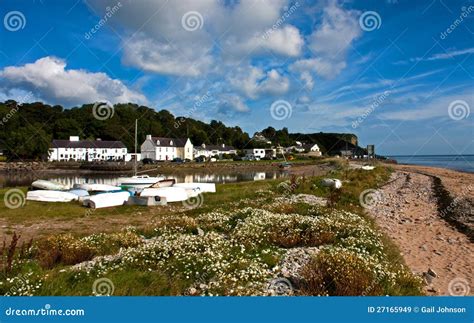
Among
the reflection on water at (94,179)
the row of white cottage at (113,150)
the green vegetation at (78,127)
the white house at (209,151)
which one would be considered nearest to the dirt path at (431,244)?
the reflection on water at (94,179)

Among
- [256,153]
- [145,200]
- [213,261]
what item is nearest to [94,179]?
[145,200]

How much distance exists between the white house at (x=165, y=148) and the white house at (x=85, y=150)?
1067 cm

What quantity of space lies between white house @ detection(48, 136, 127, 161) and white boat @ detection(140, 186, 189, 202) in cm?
11728

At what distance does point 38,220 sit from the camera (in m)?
20.2

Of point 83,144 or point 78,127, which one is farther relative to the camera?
point 78,127

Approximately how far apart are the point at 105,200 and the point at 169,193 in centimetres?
510

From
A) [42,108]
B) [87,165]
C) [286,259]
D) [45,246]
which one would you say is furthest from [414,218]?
[42,108]

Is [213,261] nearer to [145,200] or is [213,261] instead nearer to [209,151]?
[145,200]

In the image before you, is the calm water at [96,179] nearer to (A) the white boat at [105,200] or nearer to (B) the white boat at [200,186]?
(B) the white boat at [200,186]

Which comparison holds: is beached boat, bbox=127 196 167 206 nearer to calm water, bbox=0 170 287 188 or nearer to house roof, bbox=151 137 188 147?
calm water, bbox=0 170 287 188

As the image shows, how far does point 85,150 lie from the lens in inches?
5497

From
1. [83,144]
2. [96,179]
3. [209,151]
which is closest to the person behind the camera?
[96,179]

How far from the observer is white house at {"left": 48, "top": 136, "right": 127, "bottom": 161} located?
442ft

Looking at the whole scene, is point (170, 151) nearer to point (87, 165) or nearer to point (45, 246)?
point (87, 165)
